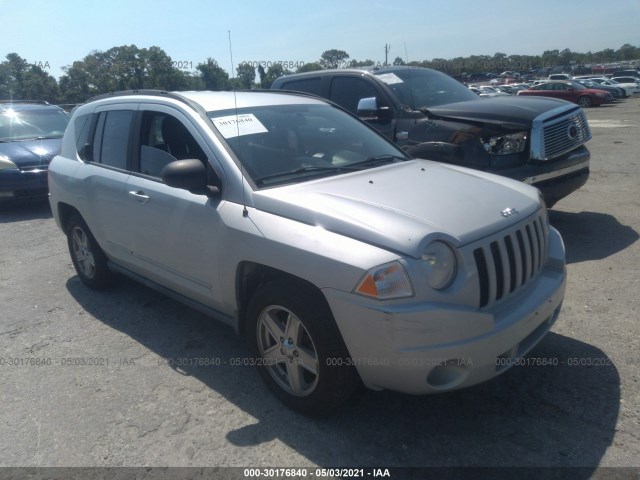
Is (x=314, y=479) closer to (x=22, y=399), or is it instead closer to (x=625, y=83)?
(x=22, y=399)

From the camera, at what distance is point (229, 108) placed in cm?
375

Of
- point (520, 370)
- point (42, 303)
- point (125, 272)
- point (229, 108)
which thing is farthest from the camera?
point (42, 303)

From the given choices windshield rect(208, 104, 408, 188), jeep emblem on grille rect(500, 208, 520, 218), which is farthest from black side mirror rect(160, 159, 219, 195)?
jeep emblem on grille rect(500, 208, 520, 218)

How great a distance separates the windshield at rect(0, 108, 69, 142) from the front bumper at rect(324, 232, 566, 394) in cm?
910

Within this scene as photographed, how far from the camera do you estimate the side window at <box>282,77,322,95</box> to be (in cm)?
721

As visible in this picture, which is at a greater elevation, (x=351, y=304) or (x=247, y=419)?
(x=351, y=304)

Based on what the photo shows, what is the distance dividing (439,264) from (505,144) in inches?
A: 137

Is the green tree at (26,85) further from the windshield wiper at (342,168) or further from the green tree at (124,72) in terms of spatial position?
the windshield wiper at (342,168)

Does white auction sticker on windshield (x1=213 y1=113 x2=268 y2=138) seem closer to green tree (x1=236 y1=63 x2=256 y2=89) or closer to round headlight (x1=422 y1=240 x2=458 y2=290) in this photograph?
round headlight (x1=422 y1=240 x2=458 y2=290)

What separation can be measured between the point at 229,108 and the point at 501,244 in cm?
210

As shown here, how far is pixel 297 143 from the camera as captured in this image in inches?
146

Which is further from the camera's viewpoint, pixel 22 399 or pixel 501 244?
pixel 22 399

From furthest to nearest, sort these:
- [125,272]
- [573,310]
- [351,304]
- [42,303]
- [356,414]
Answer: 1. [42,303]
2. [125,272]
3. [573,310]
4. [356,414]
5. [351,304]

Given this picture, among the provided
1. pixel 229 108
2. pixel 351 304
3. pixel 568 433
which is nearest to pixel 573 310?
pixel 568 433
